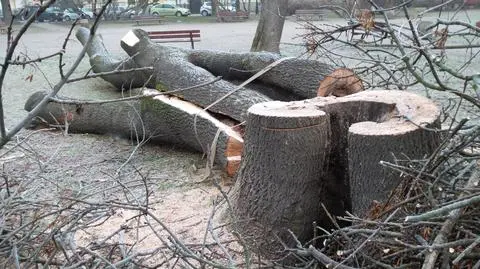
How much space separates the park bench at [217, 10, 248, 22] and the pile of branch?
25.1 m

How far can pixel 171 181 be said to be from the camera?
4.47 m

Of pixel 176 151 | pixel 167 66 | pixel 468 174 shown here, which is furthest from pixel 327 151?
pixel 167 66

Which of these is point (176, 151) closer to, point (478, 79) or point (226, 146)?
point (226, 146)

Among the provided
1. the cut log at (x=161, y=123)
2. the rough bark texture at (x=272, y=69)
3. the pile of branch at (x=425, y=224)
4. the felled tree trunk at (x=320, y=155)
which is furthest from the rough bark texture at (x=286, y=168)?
the rough bark texture at (x=272, y=69)

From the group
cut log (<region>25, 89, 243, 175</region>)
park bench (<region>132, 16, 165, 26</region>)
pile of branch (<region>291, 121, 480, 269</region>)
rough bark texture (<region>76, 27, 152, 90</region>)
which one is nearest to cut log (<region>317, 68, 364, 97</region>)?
cut log (<region>25, 89, 243, 175</region>)

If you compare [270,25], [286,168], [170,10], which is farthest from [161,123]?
[170,10]

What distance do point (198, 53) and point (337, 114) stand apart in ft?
10.2

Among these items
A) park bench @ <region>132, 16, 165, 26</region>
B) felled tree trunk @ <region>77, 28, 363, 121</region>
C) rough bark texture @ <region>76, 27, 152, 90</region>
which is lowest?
park bench @ <region>132, 16, 165, 26</region>

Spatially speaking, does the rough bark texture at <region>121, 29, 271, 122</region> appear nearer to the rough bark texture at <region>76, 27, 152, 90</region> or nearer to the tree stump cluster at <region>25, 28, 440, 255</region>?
the tree stump cluster at <region>25, 28, 440, 255</region>

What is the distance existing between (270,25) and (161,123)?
4.96 meters

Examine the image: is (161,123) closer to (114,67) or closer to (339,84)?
(339,84)

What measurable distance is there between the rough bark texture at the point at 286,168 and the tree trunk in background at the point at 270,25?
671 cm

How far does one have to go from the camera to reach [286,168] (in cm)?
292

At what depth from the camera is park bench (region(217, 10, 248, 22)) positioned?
26.8 metres
